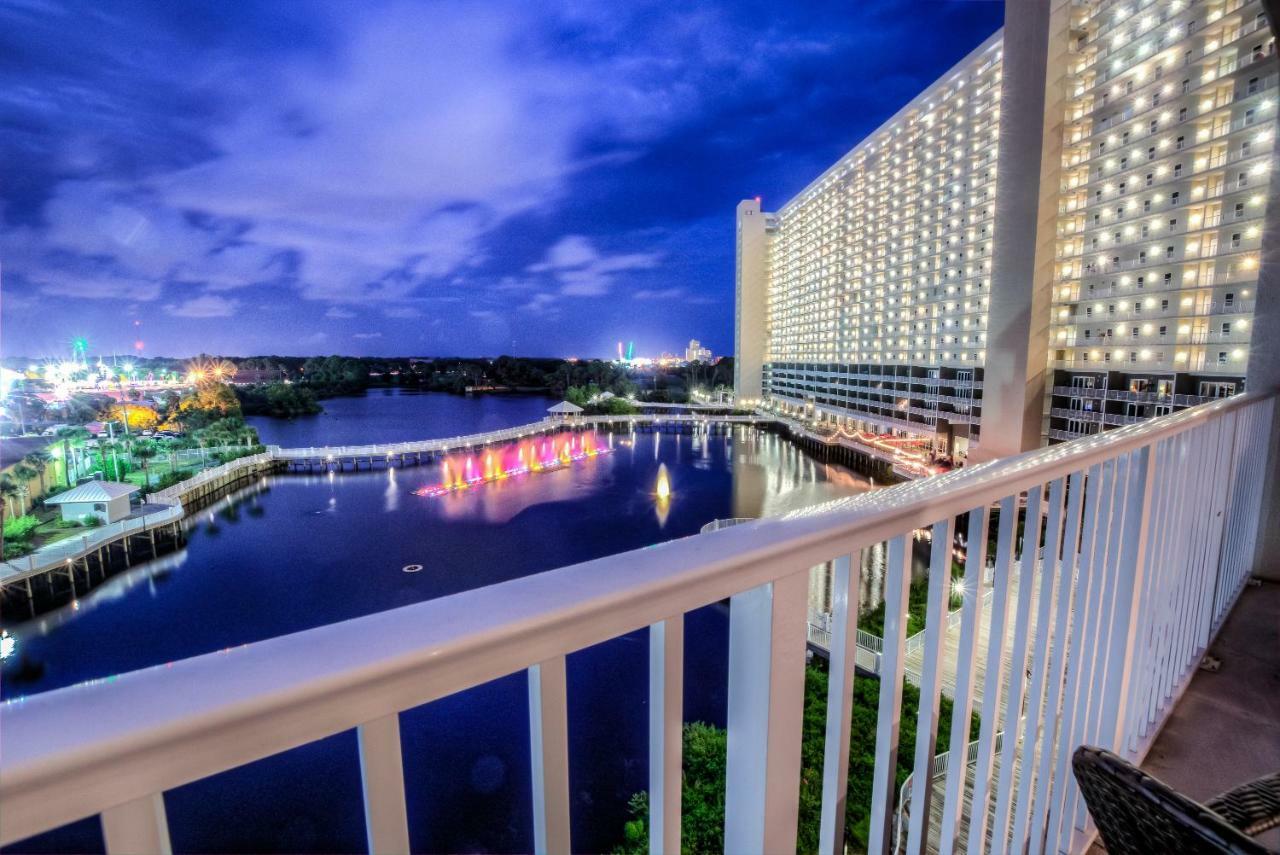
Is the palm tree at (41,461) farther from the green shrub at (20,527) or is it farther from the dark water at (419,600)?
the dark water at (419,600)

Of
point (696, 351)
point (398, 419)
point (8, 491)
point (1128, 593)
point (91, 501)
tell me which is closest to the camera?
point (1128, 593)

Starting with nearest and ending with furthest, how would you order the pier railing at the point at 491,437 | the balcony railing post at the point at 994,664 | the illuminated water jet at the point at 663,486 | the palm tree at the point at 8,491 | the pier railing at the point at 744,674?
the pier railing at the point at 744,674 < the balcony railing post at the point at 994,664 < the palm tree at the point at 8,491 < the illuminated water jet at the point at 663,486 < the pier railing at the point at 491,437

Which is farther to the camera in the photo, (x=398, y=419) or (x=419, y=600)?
(x=398, y=419)

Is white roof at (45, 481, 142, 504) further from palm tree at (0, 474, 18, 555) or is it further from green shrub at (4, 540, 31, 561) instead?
green shrub at (4, 540, 31, 561)

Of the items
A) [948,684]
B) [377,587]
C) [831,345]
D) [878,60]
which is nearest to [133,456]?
[377,587]

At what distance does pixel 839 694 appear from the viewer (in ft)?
2.77

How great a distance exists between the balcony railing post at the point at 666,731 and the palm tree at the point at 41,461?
28976 millimetres

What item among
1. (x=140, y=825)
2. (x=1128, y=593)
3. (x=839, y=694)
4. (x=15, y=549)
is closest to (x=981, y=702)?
(x=1128, y=593)

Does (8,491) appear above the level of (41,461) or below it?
below

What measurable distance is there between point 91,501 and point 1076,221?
125 ft

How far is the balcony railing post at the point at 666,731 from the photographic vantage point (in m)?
0.61

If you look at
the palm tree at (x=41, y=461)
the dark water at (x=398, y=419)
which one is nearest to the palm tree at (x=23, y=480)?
the palm tree at (x=41, y=461)

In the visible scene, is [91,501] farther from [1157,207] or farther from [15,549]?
[1157,207]

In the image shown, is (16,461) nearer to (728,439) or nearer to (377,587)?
(377,587)
